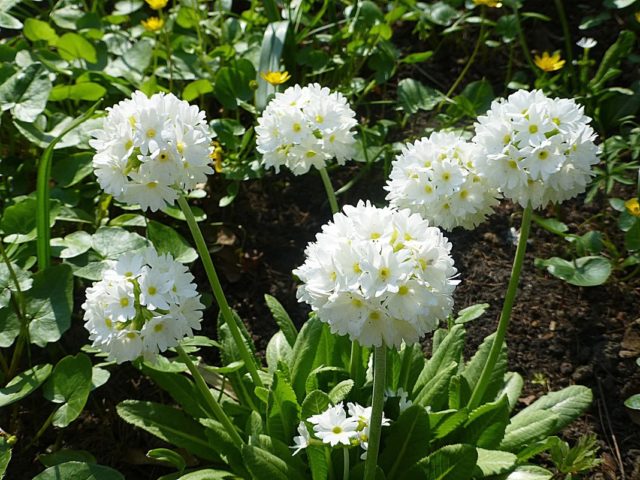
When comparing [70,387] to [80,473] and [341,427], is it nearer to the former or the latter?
[80,473]

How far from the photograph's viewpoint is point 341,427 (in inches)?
76.4

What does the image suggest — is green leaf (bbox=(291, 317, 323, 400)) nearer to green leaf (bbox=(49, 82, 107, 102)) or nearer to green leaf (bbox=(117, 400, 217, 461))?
green leaf (bbox=(117, 400, 217, 461))

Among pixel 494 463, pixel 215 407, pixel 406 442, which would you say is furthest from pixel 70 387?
pixel 494 463

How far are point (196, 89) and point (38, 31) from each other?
0.79 meters

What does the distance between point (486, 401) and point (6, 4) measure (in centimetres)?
261

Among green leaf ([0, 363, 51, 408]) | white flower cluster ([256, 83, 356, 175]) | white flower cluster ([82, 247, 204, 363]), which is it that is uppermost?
white flower cluster ([256, 83, 356, 175])

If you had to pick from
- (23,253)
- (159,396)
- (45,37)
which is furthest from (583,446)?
(45,37)

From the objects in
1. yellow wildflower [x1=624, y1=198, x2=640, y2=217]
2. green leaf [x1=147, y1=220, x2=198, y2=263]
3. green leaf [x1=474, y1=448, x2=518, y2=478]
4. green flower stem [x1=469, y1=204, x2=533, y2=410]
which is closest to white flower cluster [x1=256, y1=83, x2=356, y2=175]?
green leaf [x1=147, y1=220, x2=198, y2=263]

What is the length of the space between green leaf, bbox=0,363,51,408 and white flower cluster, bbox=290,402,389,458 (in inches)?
32.2

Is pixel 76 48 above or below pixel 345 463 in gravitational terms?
above

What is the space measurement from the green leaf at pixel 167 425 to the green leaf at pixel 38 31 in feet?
6.15

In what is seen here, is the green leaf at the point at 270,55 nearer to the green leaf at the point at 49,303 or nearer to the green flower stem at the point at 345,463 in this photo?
the green leaf at the point at 49,303

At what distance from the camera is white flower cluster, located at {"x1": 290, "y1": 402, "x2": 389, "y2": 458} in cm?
191

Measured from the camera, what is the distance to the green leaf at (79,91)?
3221 millimetres
